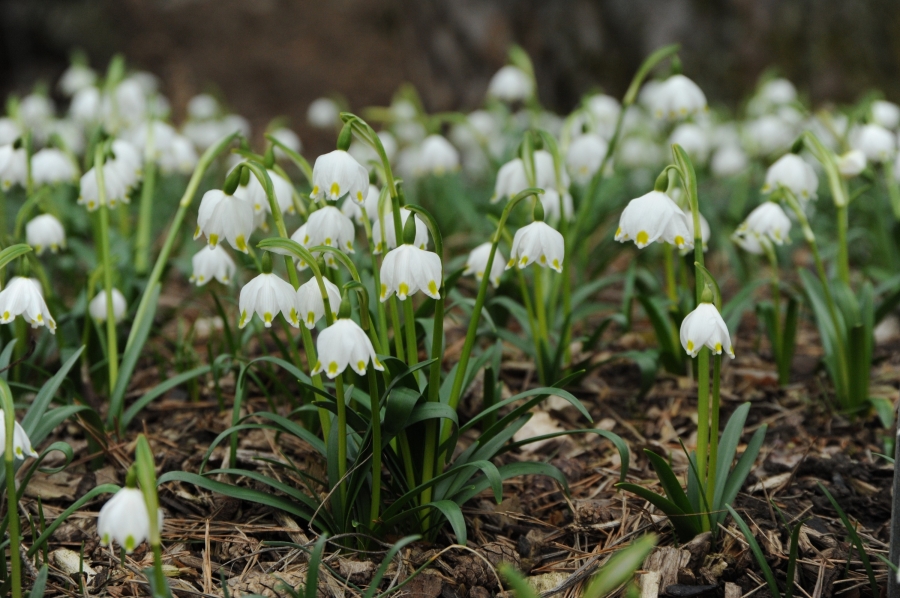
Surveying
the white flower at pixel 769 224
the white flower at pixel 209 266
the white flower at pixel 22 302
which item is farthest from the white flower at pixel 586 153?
the white flower at pixel 22 302

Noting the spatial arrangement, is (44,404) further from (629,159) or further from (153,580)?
(629,159)

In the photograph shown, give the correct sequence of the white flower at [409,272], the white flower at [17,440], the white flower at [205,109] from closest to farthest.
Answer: the white flower at [17,440]
the white flower at [409,272]
the white flower at [205,109]

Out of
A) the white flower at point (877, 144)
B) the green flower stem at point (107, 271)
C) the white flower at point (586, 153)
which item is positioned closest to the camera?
the green flower stem at point (107, 271)

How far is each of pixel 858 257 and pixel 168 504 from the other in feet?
9.67

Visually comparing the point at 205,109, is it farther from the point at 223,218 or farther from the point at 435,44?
the point at 223,218

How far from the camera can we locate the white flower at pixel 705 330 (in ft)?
4.96

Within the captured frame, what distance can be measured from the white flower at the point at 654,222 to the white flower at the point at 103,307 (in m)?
1.44

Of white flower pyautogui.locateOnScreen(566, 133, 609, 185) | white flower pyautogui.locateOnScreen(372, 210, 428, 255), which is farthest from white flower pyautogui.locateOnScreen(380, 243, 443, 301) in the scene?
white flower pyautogui.locateOnScreen(566, 133, 609, 185)

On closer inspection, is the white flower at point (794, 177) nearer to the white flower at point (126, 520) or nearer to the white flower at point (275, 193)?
the white flower at point (275, 193)

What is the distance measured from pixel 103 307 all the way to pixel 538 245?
1.34 metres

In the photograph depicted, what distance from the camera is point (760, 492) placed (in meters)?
1.98

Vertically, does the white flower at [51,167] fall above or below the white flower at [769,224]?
above

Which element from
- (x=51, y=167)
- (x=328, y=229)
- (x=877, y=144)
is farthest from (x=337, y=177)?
(x=877, y=144)

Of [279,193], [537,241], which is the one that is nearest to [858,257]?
[537,241]
